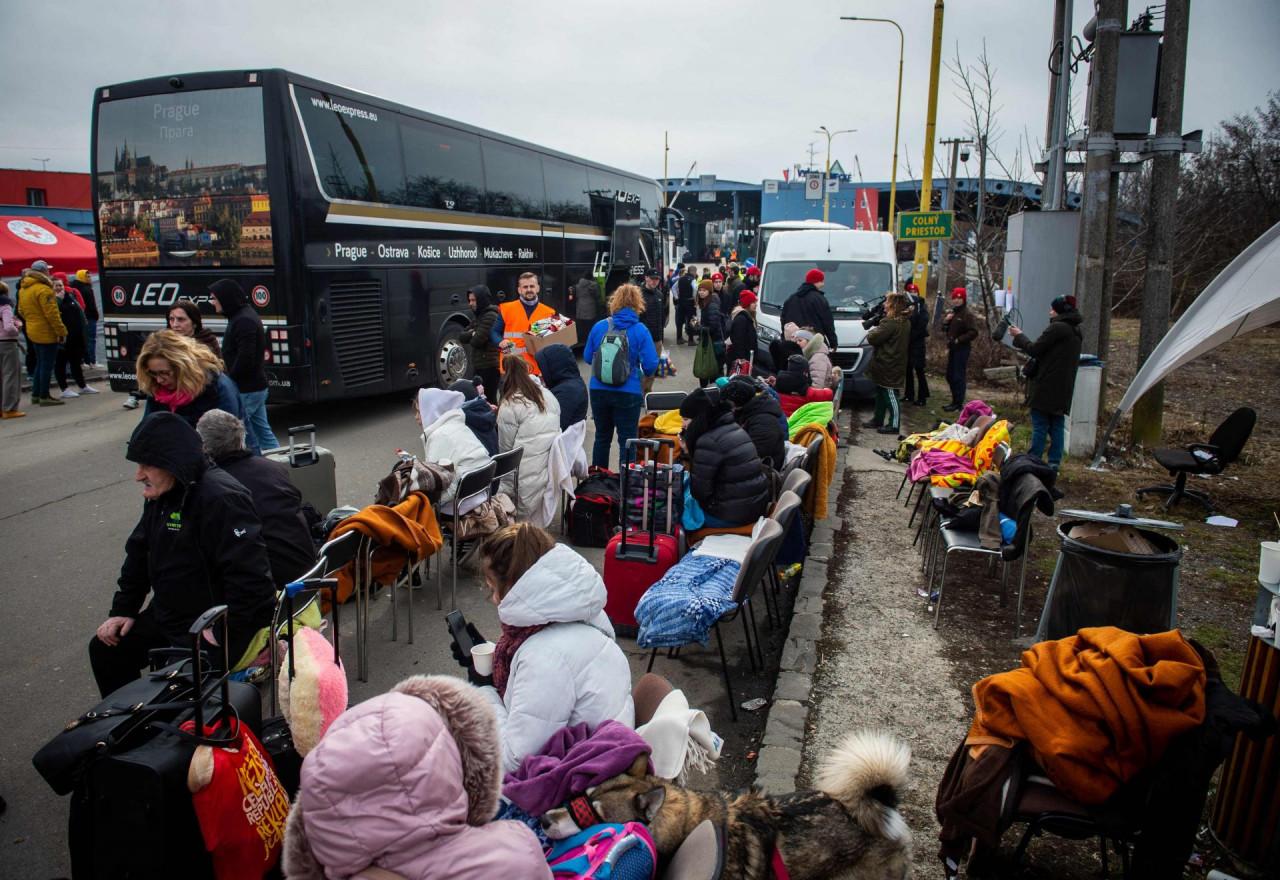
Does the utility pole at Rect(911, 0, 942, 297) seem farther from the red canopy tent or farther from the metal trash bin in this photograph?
the red canopy tent

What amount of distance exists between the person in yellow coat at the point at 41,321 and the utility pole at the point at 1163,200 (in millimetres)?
14471

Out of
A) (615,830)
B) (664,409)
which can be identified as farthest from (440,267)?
(615,830)

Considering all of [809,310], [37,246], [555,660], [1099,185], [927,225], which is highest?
[927,225]

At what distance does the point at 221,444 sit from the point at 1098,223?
9444mm

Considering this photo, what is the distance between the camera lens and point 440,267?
1238 centimetres

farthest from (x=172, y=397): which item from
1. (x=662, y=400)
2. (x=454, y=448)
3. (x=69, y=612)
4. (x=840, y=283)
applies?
(x=840, y=283)

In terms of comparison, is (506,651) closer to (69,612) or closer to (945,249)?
(69,612)

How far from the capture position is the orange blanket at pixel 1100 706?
2664 millimetres

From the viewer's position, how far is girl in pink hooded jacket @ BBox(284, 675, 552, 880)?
72.1 inches

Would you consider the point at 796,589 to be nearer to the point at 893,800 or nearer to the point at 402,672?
the point at 402,672

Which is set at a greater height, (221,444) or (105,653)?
(221,444)

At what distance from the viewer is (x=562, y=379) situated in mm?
7469

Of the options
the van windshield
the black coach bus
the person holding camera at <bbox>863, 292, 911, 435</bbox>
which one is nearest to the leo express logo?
the black coach bus

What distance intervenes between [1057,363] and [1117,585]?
5.07 metres
